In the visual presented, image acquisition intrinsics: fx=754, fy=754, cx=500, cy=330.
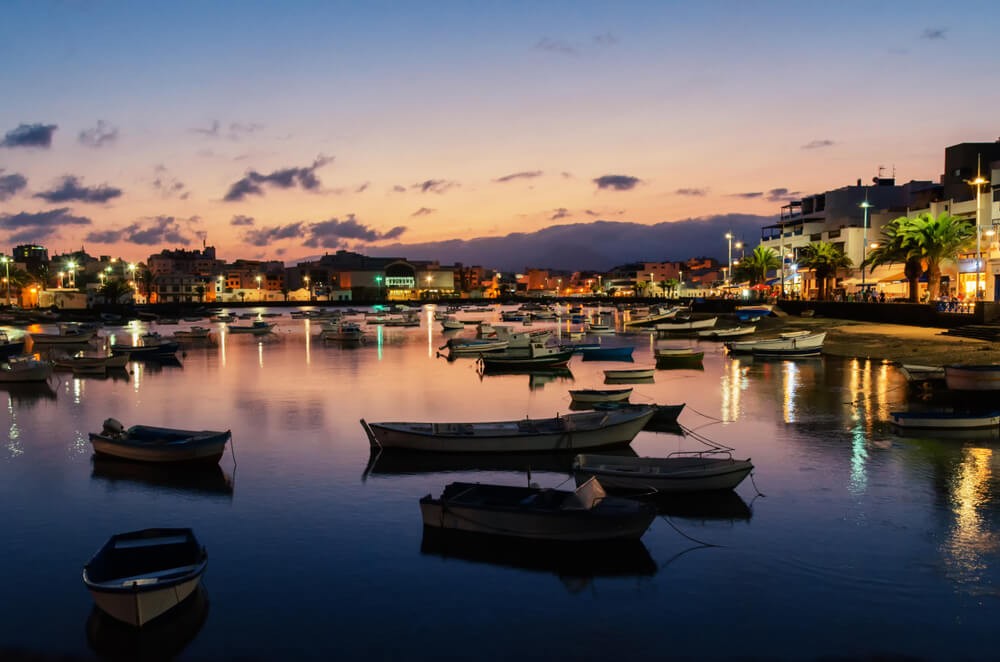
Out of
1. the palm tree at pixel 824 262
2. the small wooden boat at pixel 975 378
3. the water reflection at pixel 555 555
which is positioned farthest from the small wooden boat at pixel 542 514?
the palm tree at pixel 824 262

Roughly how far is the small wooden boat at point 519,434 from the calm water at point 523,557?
657 millimetres

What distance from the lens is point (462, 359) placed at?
214 ft

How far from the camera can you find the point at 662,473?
63.6ft

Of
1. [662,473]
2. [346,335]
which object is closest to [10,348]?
[346,335]

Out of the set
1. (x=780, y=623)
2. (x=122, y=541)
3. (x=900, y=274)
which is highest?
(x=900, y=274)

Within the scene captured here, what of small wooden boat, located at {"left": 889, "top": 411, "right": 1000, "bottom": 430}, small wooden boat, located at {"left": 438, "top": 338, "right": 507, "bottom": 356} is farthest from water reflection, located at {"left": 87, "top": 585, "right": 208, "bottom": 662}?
small wooden boat, located at {"left": 438, "top": 338, "right": 507, "bottom": 356}

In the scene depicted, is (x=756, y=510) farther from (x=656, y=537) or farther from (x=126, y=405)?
(x=126, y=405)

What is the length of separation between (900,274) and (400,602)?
263 feet

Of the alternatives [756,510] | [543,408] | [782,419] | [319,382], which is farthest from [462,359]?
[756,510]

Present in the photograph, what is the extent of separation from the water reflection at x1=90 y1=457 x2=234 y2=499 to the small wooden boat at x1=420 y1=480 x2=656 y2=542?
25.9ft

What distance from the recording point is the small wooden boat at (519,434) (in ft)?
81.3

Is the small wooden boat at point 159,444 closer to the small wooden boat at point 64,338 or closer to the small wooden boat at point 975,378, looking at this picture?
the small wooden boat at point 975,378

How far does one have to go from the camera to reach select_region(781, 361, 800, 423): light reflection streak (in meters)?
33.6

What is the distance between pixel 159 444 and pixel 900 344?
5047 cm
